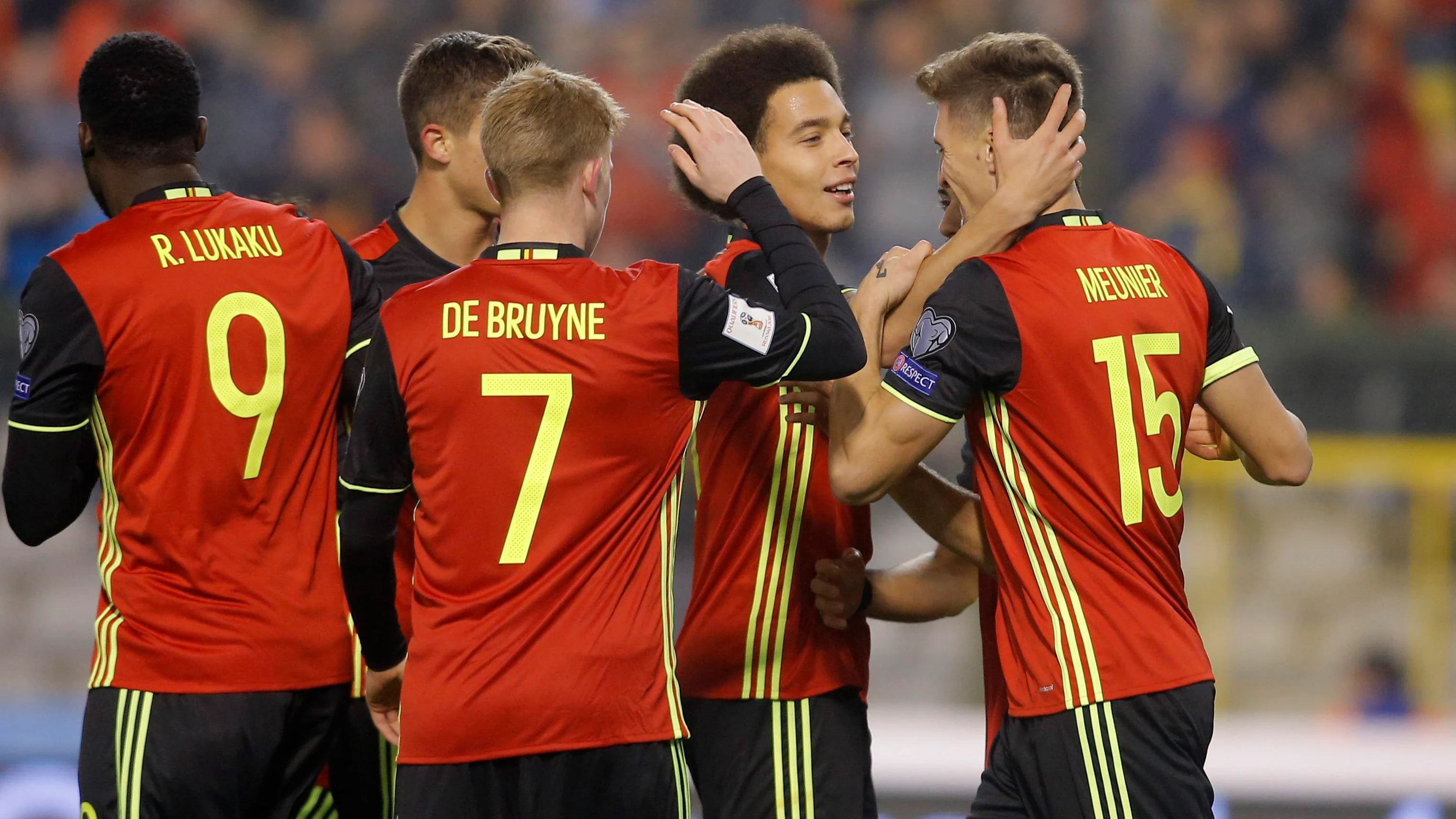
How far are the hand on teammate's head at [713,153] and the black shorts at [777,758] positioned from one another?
1.17 m

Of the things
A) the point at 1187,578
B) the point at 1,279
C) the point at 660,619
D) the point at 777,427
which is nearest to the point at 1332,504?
the point at 1187,578

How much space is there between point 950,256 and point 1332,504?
19.3 ft

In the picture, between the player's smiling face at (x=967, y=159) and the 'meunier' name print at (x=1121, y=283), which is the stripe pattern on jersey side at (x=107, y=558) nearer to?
the player's smiling face at (x=967, y=159)

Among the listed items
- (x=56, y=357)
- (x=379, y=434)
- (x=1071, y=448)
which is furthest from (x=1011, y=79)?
(x=56, y=357)

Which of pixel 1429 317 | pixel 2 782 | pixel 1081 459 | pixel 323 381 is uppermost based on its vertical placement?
pixel 1429 317

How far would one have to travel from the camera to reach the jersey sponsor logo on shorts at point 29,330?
3.26 m

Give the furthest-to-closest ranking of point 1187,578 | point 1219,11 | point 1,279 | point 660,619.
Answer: point 1219,11
point 1,279
point 1187,578
point 660,619

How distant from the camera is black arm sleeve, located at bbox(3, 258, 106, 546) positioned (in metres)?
3.25

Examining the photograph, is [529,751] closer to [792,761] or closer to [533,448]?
[533,448]

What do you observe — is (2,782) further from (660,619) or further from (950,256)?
(950,256)

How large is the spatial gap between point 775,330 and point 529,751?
918 mm

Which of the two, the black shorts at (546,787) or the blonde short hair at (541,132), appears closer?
the black shorts at (546,787)

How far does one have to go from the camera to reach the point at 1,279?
9406 millimetres

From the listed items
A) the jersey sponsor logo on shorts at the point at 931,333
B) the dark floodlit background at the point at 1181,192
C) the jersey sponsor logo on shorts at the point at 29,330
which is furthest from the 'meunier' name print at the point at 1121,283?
the dark floodlit background at the point at 1181,192
